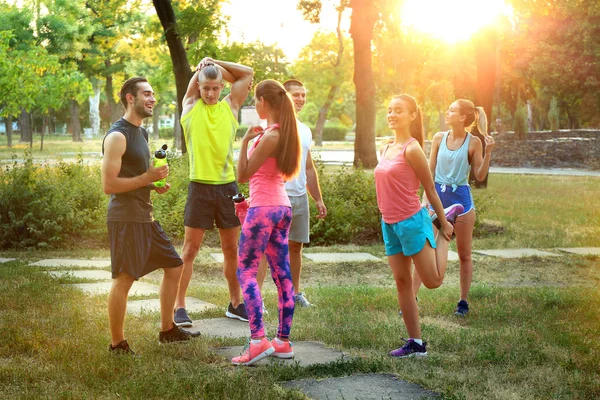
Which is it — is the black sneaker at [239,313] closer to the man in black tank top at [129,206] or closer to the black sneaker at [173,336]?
the black sneaker at [173,336]

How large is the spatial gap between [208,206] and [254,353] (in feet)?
5.25

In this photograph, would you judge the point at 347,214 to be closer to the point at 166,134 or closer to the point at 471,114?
the point at 471,114

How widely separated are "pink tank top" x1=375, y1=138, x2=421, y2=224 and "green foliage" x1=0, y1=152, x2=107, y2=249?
7.08 meters

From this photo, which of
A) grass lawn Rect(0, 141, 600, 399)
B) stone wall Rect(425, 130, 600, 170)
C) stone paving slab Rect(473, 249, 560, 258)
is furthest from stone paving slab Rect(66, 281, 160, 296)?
stone wall Rect(425, 130, 600, 170)

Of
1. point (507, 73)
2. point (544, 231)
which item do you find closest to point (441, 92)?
point (507, 73)

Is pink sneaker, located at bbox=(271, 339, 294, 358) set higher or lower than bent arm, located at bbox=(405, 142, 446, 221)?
lower

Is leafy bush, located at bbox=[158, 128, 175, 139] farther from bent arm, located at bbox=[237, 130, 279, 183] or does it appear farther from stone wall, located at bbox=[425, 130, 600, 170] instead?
bent arm, located at bbox=[237, 130, 279, 183]

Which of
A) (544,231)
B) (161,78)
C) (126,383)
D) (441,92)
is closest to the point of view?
(126,383)

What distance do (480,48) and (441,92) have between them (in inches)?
1531

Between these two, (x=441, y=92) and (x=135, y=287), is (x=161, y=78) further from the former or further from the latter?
(x=441, y=92)

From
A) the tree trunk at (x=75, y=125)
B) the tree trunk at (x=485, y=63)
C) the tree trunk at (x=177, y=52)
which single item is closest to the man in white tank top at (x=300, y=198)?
the tree trunk at (x=177, y=52)

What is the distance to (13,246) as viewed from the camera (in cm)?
1138

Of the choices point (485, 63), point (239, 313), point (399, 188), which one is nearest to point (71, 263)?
point (239, 313)

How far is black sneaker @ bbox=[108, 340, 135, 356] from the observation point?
5391 millimetres
